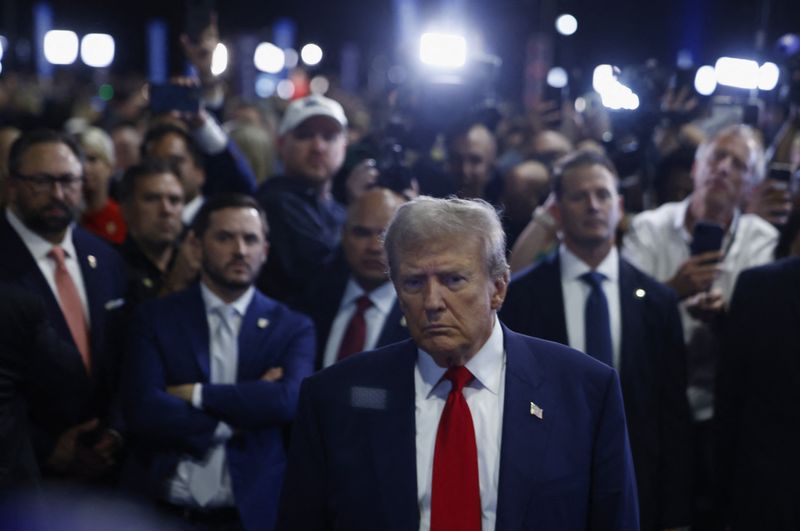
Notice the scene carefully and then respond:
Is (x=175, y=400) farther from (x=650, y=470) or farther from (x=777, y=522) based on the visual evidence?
(x=777, y=522)

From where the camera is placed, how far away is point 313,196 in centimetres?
568

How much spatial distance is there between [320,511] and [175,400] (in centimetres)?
132

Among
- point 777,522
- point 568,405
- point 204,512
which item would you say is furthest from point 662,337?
point 204,512

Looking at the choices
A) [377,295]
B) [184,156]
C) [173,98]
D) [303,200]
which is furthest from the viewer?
[184,156]

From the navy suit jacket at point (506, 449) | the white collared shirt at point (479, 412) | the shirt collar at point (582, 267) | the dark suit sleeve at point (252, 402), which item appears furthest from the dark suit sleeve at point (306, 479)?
the shirt collar at point (582, 267)

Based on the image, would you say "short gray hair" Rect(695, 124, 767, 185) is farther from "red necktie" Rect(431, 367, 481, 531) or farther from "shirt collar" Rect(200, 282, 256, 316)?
"red necktie" Rect(431, 367, 481, 531)

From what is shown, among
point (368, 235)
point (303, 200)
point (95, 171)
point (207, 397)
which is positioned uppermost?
point (95, 171)

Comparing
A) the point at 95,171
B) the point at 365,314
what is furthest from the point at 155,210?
the point at 95,171

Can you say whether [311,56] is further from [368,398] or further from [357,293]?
[368,398]

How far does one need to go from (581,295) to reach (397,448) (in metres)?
1.81

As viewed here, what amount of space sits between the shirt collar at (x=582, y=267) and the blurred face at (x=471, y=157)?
91.8 inches

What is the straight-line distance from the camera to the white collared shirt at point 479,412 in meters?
2.77

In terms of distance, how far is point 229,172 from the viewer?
6.07 metres

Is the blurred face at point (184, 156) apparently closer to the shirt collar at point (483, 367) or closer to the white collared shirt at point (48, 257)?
the white collared shirt at point (48, 257)
